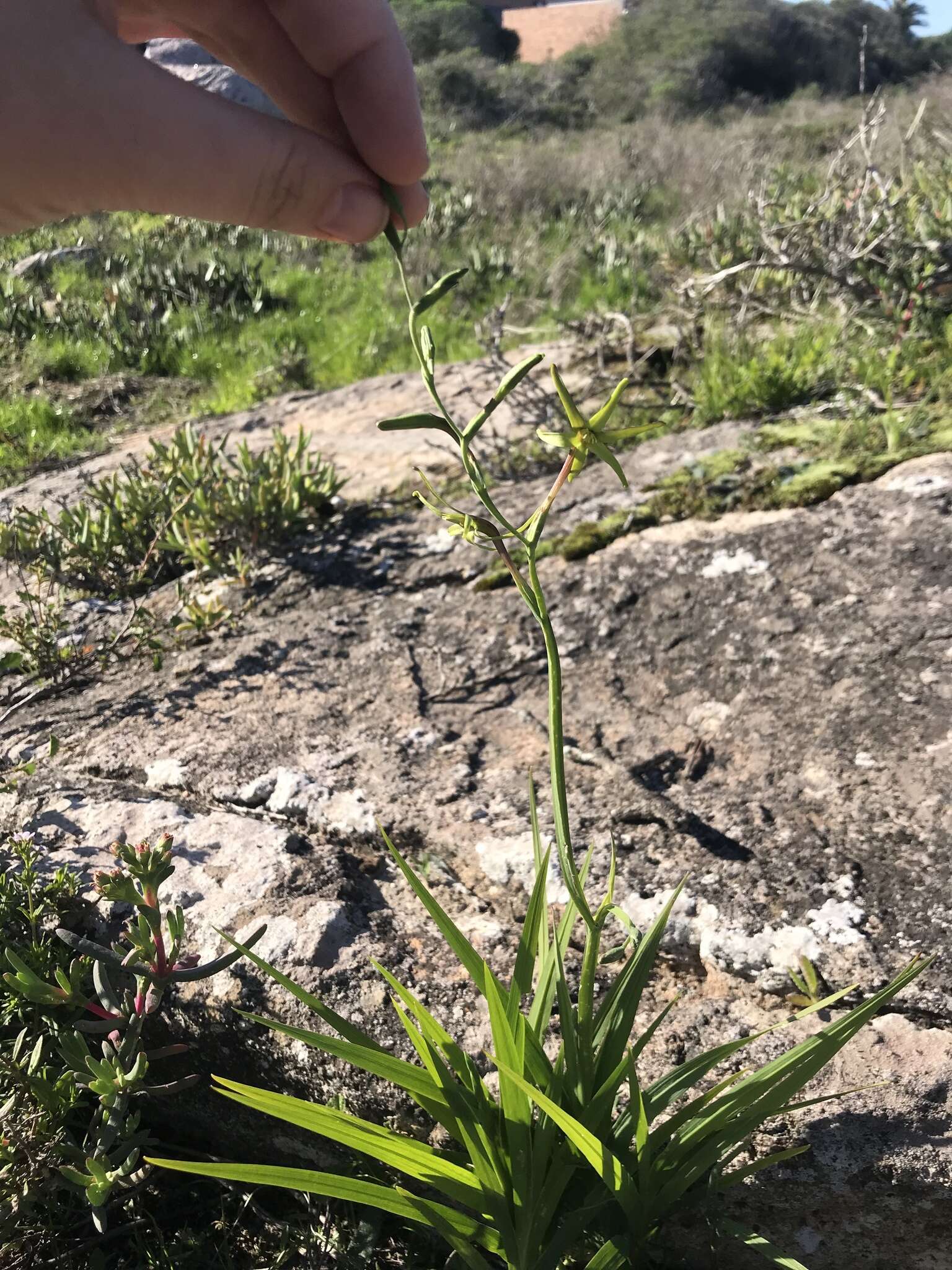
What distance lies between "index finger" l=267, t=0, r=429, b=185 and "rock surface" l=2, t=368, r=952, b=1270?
1.27 m

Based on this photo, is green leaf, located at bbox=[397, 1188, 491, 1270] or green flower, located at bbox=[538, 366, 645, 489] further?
green leaf, located at bbox=[397, 1188, 491, 1270]

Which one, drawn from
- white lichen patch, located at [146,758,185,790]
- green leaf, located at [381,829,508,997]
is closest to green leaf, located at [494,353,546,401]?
green leaf, located at [381,829,508,997]

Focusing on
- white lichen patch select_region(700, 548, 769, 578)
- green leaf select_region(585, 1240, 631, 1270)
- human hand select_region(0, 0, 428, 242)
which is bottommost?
green leaf select_region(585, 1240, 631, 1270)

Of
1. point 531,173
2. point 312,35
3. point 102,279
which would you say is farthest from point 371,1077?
point 531,173

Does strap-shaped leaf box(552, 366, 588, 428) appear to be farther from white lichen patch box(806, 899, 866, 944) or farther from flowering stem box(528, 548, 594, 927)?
white lichen patch box(806, 899, 866, 944)

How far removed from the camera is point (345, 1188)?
1.11 m

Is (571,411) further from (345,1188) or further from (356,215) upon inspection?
(345,1188)

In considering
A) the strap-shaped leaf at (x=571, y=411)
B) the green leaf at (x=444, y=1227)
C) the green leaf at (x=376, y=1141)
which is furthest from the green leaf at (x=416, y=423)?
the green leaf at (x=444, y=1227)

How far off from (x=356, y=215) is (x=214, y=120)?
25 cm

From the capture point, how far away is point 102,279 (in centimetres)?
827

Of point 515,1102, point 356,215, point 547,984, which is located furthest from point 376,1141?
point 356,215

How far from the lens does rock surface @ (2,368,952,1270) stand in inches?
55.0

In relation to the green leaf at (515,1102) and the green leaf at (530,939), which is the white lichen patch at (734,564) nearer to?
the green leaf at (530,939)

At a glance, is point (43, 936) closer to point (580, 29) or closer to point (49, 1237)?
point (49, 1237)
